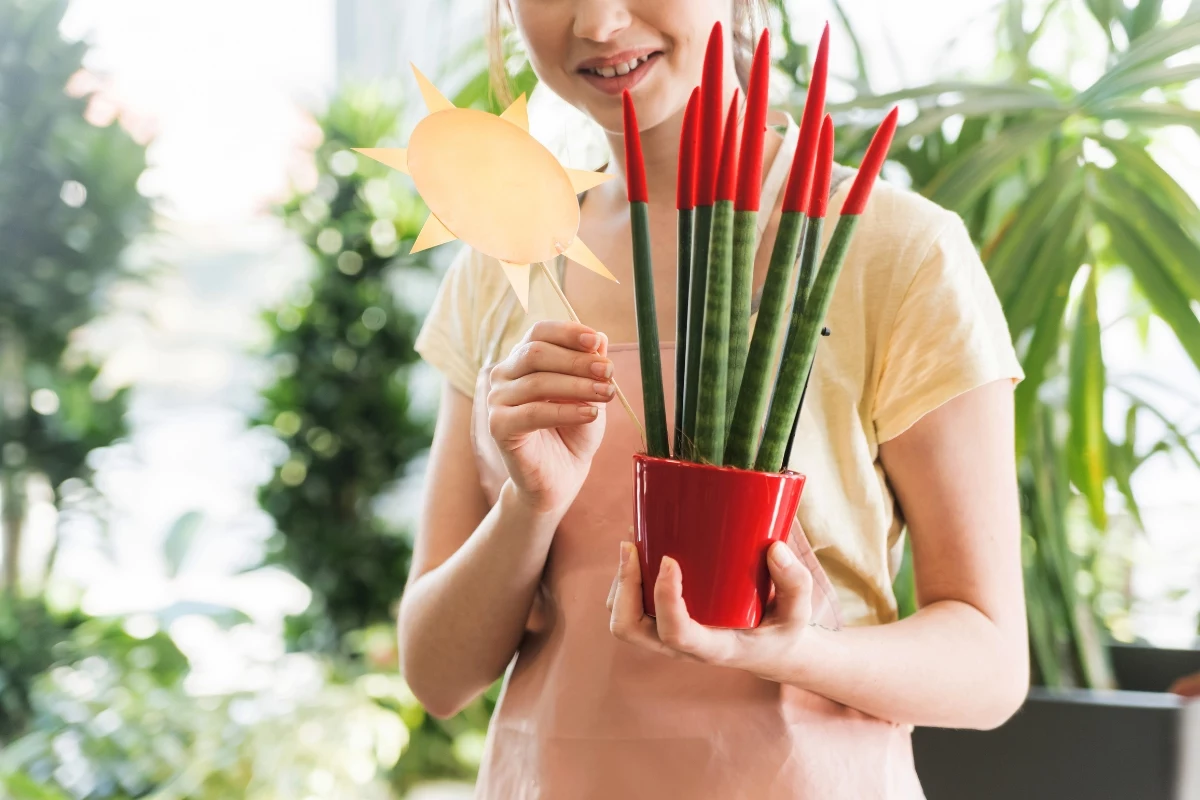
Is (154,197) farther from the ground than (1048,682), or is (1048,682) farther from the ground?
(154,197)

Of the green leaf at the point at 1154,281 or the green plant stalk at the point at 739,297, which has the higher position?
the green leaf at the point at 1154,281

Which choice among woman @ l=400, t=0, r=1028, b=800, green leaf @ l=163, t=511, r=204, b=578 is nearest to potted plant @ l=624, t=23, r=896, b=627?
woman @ l=400, t=0, r=1028, b=800

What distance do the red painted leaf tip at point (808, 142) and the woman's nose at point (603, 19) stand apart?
22 cm

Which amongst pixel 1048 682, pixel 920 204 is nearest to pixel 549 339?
pixel 920 204

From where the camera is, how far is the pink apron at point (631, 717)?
713mm

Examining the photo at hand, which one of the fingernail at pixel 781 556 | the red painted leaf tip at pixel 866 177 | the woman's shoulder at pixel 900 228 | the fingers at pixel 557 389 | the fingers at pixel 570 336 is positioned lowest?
the fingernail at pixel 781 556

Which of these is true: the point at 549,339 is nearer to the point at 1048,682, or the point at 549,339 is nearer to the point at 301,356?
the point at 1048,682

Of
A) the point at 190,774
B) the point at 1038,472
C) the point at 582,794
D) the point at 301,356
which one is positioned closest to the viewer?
the point at 582,794

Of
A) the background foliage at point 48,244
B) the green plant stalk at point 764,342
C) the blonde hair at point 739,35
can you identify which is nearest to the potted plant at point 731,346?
the green plant stalk at point 764,342

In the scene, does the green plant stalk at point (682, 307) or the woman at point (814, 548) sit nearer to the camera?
the green plant stalk at point (682, 307)

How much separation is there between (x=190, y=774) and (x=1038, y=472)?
66.5 inches

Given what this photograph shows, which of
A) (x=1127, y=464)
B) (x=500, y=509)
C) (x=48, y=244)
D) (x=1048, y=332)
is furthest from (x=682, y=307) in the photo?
(x=48, y=244)

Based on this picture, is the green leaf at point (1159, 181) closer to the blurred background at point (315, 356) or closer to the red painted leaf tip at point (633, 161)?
the blurred background at point (315, 356)

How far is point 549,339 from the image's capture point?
0.56 m
